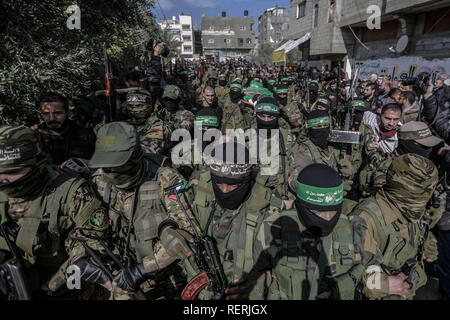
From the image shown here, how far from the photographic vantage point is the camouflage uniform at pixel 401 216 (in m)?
2.19

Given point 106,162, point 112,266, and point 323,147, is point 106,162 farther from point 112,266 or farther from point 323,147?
point 323,147

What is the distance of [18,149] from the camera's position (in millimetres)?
1902

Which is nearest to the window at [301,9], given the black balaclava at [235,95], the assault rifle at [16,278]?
the black balaclava at [235,95]

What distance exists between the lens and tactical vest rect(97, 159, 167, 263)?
2451 mm

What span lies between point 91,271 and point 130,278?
1.01 ft

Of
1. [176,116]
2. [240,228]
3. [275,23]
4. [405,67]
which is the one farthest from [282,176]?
[275,23]

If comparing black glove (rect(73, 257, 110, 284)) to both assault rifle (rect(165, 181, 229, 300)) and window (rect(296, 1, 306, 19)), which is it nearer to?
assault rifle (rect(165, 181, 229, 300))

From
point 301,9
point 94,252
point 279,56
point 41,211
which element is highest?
point 301,9

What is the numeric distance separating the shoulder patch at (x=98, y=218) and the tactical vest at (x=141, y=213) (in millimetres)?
262

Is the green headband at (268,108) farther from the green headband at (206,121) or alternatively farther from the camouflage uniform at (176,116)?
the camouflage uniform at (176,116)

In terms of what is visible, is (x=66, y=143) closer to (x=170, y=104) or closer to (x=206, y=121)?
(x=206, y=121)

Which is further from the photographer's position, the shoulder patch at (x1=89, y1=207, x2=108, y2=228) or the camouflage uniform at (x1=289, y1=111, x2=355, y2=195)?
the camouflage uniform at (x1=289, y1=111, x2=355, y2=195)

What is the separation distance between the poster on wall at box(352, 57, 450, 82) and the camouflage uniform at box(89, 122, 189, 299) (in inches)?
461

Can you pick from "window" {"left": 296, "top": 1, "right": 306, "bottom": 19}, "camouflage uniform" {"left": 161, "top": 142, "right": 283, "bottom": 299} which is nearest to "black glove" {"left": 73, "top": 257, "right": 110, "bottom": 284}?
"camouflage uniform" {"left": 161, "top": 142, "right": 283, "bottom": 299}
